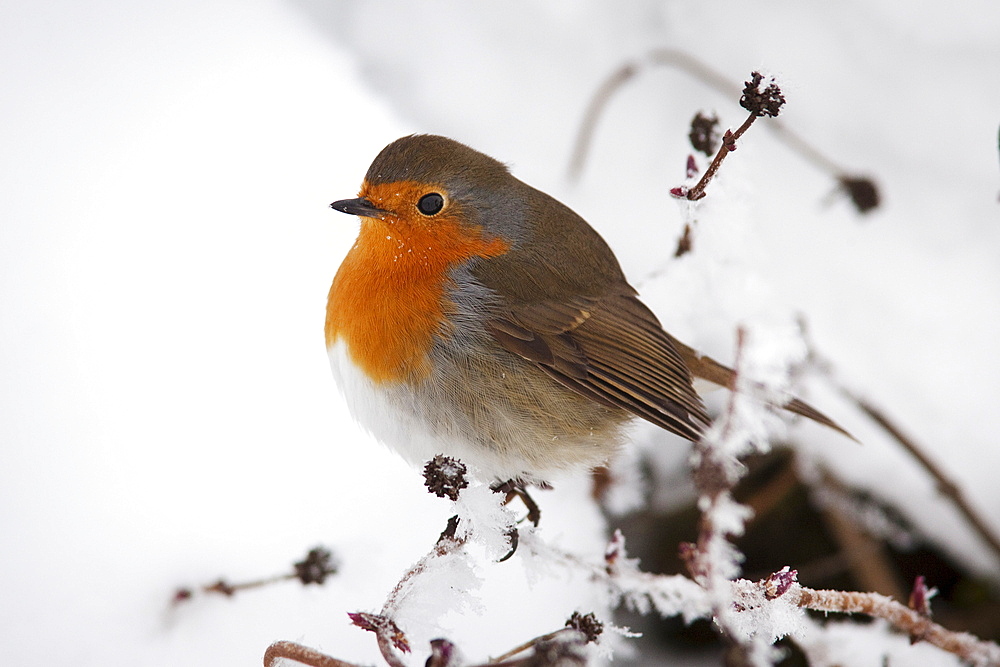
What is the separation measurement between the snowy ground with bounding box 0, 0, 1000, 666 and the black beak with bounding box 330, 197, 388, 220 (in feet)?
2.18

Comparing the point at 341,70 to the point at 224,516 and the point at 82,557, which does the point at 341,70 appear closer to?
the point at 224,516

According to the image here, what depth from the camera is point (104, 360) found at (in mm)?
2291

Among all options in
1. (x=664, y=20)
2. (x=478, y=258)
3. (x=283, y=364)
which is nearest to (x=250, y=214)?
(x=283, y=364)

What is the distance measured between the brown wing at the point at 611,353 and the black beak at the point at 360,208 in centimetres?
38

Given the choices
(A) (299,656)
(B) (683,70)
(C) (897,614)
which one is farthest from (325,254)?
(C) (897,614)

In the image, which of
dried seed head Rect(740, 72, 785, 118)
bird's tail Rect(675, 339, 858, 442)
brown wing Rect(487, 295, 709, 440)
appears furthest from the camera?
bird's tail Rect(675, 339, 858, 442)

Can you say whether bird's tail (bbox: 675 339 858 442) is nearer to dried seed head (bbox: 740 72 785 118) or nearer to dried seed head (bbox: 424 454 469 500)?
dried seed head (bbox: 740 72 785 118)

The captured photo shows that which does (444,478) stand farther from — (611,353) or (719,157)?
(611,353)

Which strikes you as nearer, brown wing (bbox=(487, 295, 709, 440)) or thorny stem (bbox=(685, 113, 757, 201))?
thorny stem (bbox=(685, 113, 757, 201))

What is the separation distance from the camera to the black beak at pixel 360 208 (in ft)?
6.49

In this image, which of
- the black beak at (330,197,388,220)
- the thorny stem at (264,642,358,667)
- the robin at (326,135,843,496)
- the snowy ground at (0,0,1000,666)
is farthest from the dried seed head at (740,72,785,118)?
the thorny stem at (264,642,358,667)

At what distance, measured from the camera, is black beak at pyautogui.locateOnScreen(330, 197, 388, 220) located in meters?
1.98

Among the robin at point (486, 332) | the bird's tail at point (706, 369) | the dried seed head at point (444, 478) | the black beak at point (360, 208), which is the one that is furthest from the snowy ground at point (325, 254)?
the dried seed head at point (444, 478)

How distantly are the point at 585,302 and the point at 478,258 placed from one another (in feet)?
1.02
